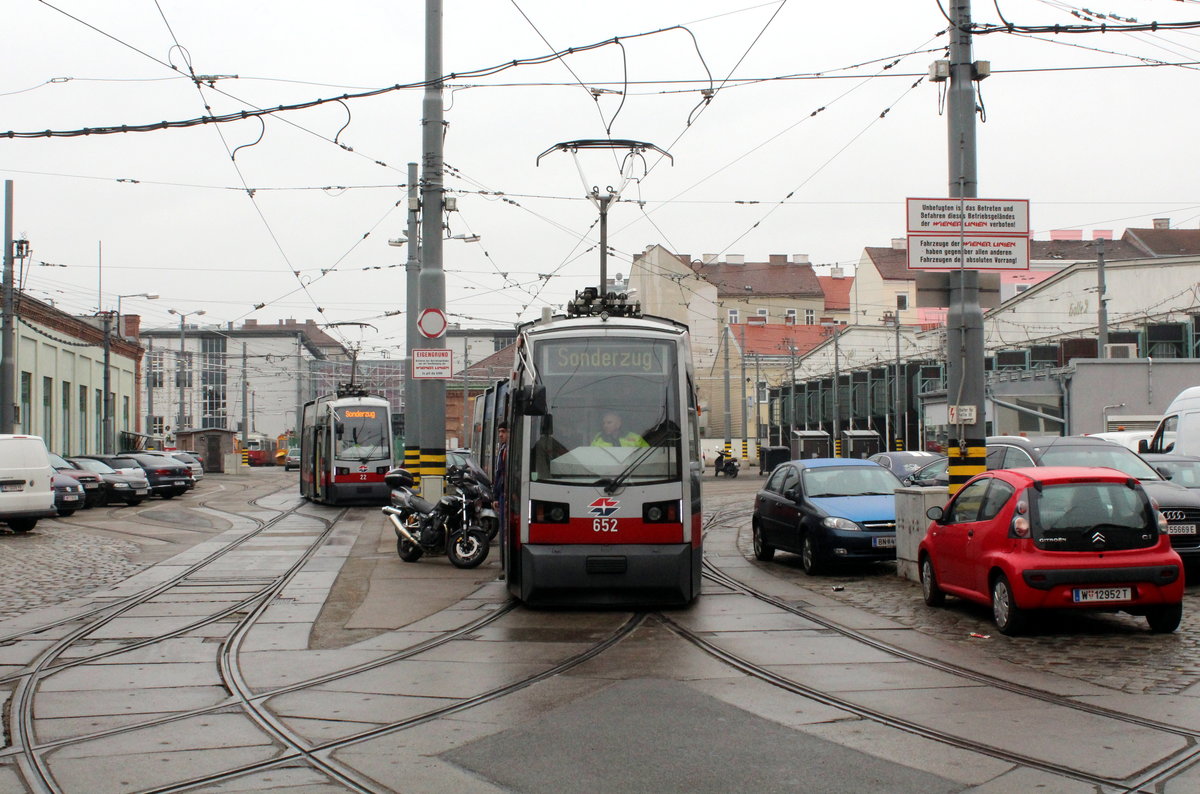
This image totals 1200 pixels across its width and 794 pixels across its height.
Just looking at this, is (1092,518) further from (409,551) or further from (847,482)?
(409,551)

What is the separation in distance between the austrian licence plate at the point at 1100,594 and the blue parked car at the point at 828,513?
19.5 ft

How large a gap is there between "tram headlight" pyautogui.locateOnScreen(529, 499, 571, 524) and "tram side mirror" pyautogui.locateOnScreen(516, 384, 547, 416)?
91cm

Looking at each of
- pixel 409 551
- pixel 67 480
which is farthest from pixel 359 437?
pixel 409 551

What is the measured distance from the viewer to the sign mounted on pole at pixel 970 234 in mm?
15242

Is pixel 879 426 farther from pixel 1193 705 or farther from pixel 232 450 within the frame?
pixel 1193 705

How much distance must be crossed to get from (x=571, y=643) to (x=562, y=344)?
3.56 meters

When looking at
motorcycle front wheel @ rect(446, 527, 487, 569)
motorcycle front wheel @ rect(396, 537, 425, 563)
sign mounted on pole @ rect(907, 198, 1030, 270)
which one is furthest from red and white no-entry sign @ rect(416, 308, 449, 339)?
sign mounted on pole @ rect(907, 198, 1030, 270)

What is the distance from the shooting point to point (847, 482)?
712 inches

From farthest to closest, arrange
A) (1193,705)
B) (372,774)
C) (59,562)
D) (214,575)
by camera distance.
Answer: (59,562) < (214,575) < (1193,705) < (372,774)

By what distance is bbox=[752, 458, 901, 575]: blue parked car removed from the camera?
55.0ft

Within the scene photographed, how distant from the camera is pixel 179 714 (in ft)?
27.1

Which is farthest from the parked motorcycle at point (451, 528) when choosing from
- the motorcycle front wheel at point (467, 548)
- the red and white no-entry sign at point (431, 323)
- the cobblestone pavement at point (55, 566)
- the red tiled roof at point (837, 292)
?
the red tiled roof at point (837, 292)

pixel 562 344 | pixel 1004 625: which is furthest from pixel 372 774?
pixel 562 344

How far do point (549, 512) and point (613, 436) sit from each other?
3.32 feet
